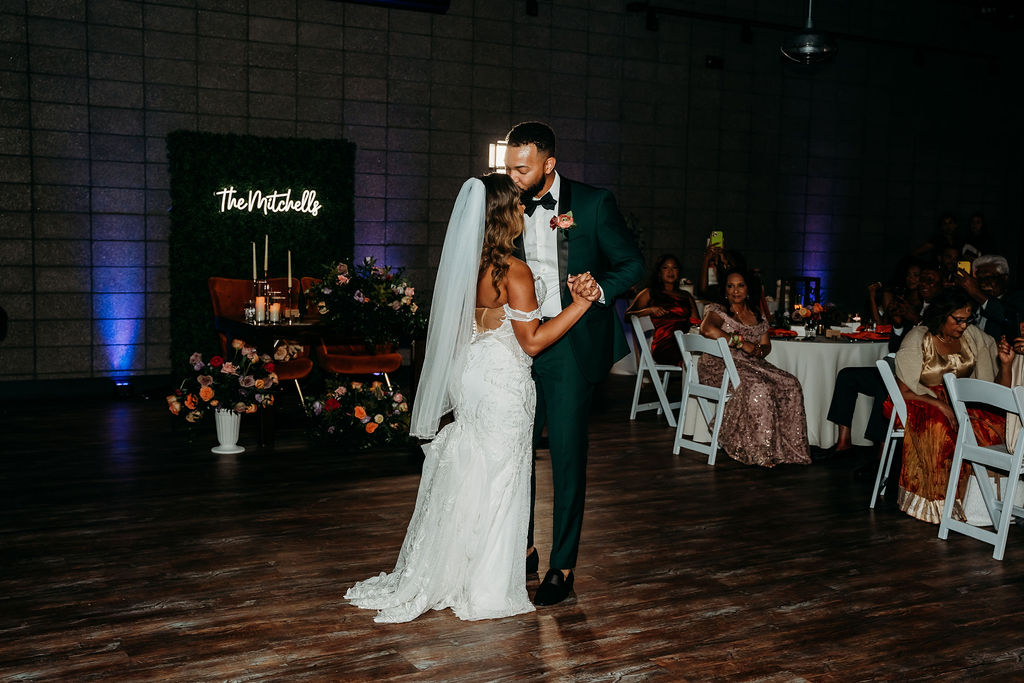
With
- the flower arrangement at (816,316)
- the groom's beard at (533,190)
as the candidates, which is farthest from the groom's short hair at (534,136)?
the flower arrangement at (816,316)

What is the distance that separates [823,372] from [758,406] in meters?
0.65

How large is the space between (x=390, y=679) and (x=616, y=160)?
9080mm

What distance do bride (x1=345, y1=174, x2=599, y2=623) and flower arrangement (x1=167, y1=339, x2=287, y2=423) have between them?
2.86 meters

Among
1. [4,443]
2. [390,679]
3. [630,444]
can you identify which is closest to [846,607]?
[390,679]

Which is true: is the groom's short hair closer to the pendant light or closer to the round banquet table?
the round banquet table

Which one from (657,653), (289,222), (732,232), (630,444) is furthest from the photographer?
(732,232)

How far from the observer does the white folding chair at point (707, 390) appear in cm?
624

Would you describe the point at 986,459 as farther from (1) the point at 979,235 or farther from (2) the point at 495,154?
(1) the point at 979,235

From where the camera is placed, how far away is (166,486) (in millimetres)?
5387

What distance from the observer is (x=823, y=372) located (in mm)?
6605

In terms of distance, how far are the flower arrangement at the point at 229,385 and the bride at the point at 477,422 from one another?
2.86 meters

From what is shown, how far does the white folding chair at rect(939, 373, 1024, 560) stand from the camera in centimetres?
435

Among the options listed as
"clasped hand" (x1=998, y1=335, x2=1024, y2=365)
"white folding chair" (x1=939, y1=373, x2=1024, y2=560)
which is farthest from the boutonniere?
"clasped hand" (x1=998, y1=335, x2=1024, y2=365)

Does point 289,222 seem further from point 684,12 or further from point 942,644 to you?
point 942,644
